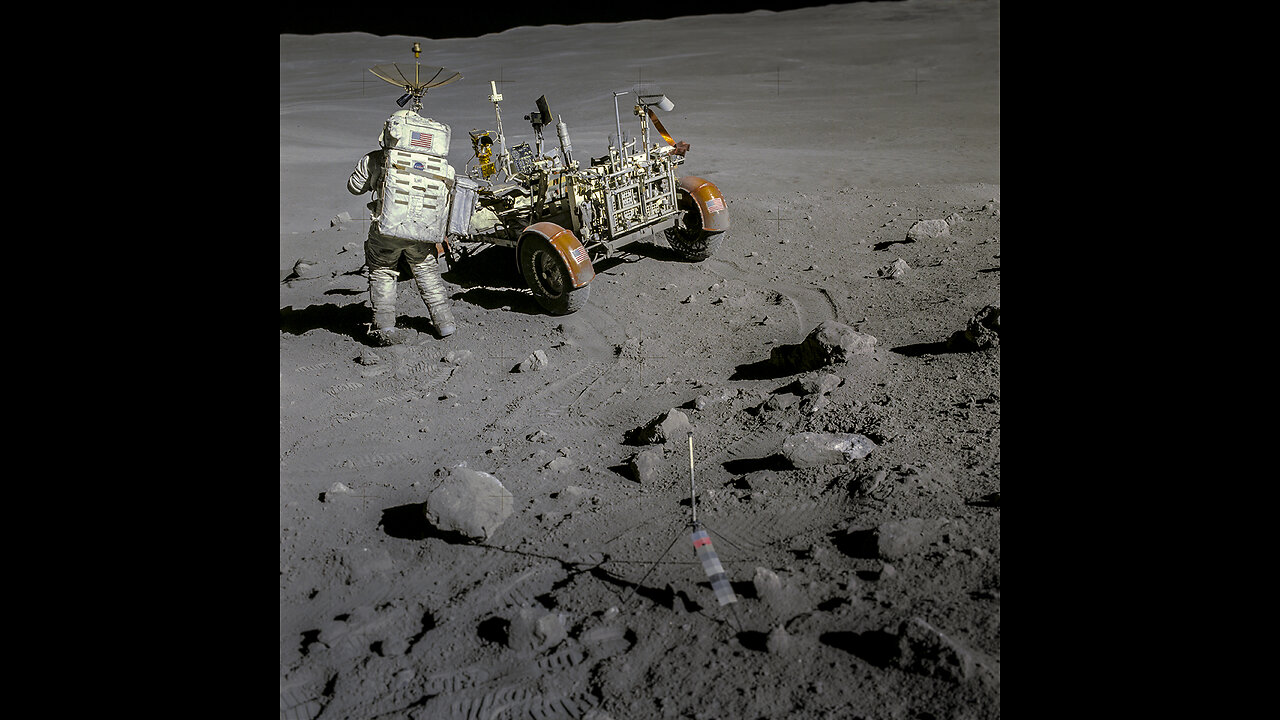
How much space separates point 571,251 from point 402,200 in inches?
51.7

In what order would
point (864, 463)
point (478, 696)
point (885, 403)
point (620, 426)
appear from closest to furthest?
point (478, 696) → point (864, 463) → point (885, 403) → point (620, 426)

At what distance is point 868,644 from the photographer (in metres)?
2.83

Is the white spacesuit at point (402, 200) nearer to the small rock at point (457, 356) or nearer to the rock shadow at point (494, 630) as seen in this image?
the small rock at point (457, 356)

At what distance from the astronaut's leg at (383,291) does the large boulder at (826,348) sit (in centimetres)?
305

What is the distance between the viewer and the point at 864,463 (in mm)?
4051

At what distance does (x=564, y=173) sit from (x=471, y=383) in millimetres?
2177

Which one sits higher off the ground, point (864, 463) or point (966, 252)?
point (966, 252)

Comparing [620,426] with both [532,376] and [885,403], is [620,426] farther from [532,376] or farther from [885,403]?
[885,403]

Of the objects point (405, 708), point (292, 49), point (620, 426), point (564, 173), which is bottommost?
point (405, 708)

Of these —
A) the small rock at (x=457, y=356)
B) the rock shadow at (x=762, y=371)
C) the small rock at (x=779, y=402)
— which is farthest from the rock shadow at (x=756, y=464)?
the small rock at (x=457, y=356)

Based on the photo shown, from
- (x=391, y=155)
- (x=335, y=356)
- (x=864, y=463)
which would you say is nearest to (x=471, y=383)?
(x=335, y=356)

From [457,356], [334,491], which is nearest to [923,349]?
[457,356]

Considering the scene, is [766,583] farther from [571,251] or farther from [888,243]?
[888,243]
